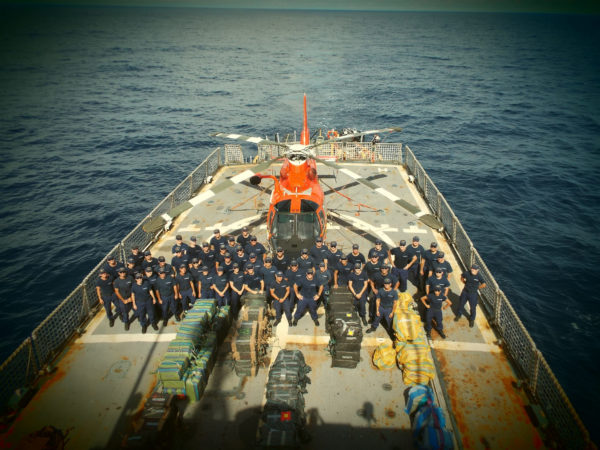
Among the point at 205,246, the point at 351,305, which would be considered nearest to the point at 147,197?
the point at 205,246

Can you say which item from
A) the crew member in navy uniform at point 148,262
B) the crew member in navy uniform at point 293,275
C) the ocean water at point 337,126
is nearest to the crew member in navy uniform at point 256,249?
the crew member in navy uniform at point 293,275

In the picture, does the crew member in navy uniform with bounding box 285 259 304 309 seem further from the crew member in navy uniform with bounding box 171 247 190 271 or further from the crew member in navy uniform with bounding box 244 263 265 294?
the crew member in navy uniform with bounding box 171 247 190 271

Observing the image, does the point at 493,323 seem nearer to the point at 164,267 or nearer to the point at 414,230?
the point at 414,230

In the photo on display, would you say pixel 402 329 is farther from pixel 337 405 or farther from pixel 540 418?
pixel 540 418

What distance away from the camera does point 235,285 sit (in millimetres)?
11328

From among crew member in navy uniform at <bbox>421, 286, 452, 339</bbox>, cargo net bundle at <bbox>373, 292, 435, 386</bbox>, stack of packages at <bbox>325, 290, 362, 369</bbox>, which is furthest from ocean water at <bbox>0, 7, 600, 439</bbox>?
stack of packages at <bbox>325, 290, 362, 369</bbox>

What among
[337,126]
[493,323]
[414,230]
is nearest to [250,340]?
[493,323]

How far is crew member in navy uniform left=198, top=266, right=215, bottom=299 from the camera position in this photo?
11195 mm

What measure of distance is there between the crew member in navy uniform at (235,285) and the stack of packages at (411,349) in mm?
4994

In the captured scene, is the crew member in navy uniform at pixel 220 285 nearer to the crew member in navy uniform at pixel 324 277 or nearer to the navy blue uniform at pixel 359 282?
the crew member in navy uniform at pixel 324 277

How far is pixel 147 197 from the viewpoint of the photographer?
1213 inches

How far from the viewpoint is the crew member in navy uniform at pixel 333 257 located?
39.0 ft

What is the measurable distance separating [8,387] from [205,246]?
20.7 ft

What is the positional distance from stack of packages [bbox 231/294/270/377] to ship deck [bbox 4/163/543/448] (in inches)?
17.3
